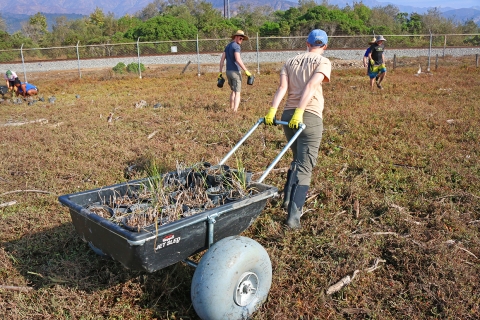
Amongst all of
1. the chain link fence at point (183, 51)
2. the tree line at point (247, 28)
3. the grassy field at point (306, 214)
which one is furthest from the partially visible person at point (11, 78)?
the tree line at point (247, 28)

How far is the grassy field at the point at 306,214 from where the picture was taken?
10.7 feet

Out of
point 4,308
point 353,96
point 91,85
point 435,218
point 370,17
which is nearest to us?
point 4,308

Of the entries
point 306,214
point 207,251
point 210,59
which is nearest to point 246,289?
point 207,251

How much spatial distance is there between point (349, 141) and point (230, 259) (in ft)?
15.4

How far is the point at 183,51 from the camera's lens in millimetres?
35469

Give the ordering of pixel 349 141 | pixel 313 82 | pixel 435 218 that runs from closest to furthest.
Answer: pixel 313 82 < pixel 435 218 < pixel 349 141

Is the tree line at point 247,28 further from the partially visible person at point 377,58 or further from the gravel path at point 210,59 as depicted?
the partially visible person at point 377,58

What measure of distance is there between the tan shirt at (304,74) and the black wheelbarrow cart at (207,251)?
139 cm

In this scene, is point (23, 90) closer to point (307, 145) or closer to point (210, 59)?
point (307, 145)

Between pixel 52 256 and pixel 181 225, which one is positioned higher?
pixel 181 225

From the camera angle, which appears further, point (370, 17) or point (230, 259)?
point (370, 17)

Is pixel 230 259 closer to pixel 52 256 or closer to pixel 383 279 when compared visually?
pixel 383 279

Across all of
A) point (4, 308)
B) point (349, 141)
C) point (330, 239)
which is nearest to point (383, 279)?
point (330, 239)

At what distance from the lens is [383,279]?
3512 millimetres
